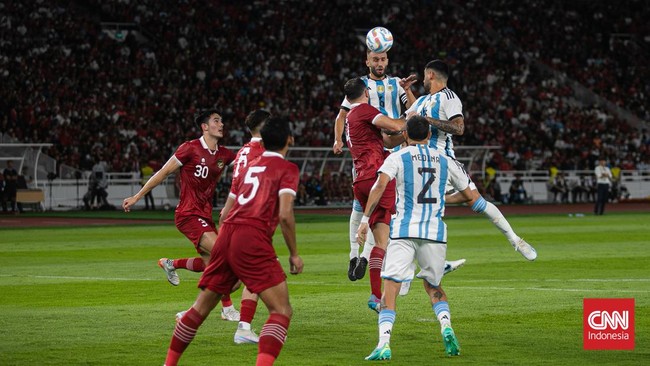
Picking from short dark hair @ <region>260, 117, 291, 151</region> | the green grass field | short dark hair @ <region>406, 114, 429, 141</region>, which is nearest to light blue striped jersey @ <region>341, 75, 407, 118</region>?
the green grass field

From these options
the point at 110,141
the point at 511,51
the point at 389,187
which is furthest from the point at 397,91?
the point at 511,51

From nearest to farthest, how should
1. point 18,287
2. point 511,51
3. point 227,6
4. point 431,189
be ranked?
point 431,189 → point 18,287 → point 227,6 → point 511,51

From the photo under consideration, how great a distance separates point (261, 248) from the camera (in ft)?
28.9

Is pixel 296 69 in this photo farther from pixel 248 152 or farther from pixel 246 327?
pixel 246 327

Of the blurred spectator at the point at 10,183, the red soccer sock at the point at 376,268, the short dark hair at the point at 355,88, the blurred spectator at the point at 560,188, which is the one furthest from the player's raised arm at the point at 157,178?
the blurred spectator at the point at 560,188

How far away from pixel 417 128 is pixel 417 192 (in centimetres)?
58

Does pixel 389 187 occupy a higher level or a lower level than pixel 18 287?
higher

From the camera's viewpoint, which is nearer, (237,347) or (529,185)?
(237,347)

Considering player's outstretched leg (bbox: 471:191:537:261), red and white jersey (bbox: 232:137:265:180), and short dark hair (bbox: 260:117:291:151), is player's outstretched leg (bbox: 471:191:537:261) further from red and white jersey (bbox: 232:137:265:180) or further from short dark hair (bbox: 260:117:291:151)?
short dark hair (bbox: 260:117:291:151)

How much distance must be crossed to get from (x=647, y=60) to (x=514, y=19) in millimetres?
8157

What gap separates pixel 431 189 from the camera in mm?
10633

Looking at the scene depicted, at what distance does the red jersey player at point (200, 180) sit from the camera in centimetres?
1373

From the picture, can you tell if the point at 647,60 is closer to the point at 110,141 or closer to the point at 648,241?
the point at 110,141

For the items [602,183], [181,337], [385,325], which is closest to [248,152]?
[385,325]
